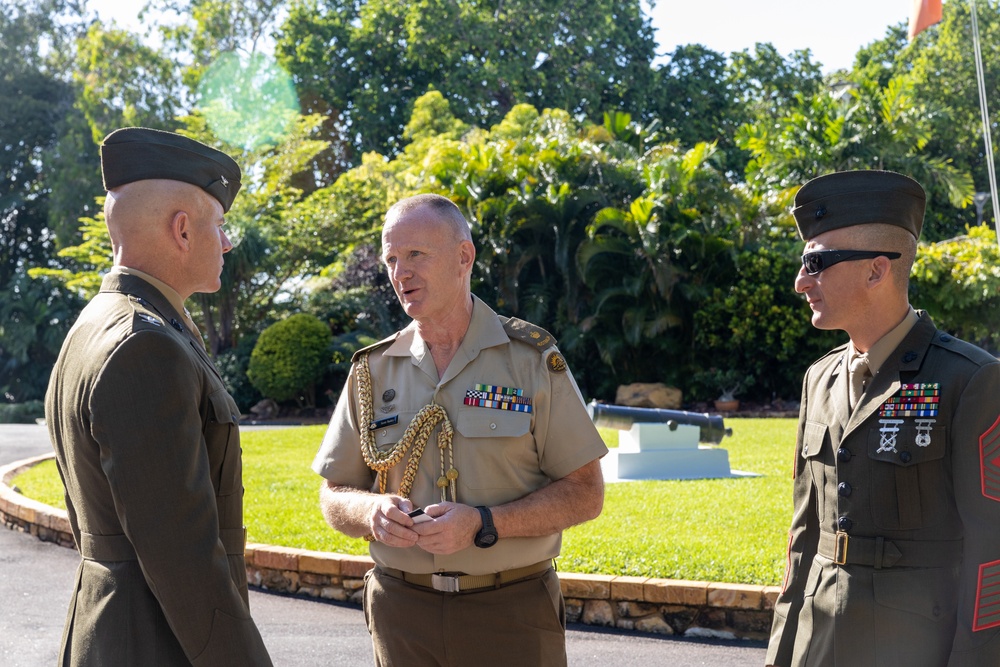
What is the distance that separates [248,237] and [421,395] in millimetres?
21302

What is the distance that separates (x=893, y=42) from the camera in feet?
135

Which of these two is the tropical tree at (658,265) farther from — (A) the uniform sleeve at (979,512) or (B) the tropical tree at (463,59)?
(A) the uniform sleeve at (979,512)

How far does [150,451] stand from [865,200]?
2.05 meters

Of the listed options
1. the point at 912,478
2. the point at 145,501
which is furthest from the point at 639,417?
the point at 145,501

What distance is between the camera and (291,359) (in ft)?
68.2

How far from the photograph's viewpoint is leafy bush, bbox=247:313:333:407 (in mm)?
20812

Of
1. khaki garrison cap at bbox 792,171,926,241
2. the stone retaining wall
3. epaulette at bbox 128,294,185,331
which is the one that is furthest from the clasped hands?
the stone retaining wall

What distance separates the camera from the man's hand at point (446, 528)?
272 cm

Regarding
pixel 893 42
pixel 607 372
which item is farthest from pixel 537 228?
pixel 893 42

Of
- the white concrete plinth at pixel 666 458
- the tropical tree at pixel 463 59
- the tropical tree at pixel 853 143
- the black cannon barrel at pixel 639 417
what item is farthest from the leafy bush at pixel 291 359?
the tropical tree at pixel 463 59

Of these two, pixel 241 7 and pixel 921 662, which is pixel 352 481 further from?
pixel 241 7

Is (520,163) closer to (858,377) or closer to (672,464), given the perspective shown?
(672,464)

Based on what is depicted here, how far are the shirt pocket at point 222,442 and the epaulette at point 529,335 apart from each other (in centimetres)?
98

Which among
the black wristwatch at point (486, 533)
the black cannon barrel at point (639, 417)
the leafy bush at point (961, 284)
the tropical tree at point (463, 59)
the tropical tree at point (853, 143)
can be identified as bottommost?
the black cannon barrel at point (639, 417)
